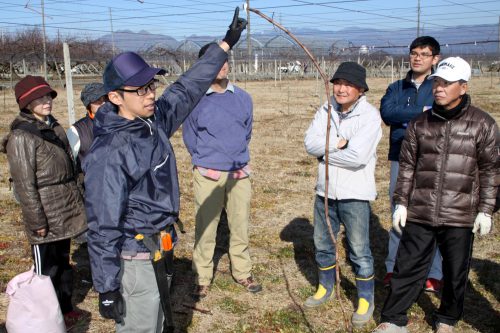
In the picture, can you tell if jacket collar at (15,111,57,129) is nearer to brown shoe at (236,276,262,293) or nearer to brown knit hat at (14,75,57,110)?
brown knit hat at (14,75,57,110)

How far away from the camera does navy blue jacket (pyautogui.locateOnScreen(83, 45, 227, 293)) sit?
2209mm

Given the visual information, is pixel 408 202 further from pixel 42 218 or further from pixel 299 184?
pixel 299 184

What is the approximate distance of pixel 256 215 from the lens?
6.05 meters

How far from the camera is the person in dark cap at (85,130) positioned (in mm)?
3770

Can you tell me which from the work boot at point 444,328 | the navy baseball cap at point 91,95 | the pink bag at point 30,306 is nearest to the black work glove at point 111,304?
the pink bag at point 30,306

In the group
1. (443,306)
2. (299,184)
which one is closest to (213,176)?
(443,306)

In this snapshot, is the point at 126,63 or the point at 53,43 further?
the point at 53,43

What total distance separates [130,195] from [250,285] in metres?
2.08

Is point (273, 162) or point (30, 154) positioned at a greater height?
point (30, 154)

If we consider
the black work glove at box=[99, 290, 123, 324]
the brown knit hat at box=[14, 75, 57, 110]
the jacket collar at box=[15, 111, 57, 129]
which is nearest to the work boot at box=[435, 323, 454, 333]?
Result: the black work glove at box=[99, 290, 123, 324]

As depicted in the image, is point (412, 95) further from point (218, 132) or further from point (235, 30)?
point (235, 30)

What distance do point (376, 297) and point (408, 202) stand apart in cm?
108

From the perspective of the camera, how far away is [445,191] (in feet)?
10.2

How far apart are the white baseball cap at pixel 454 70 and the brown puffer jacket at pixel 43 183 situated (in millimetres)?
2525
